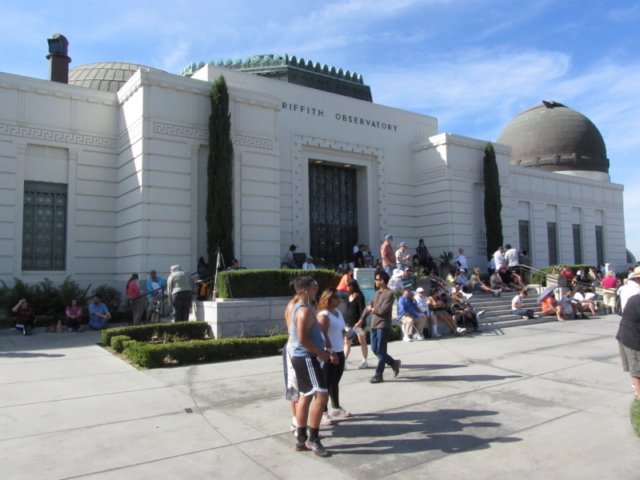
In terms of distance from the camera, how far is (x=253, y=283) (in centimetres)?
1226

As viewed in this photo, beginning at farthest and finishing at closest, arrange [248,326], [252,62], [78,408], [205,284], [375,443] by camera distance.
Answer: [252,62], [205,284], [248,326], [78,408], [375,443]

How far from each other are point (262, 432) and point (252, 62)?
1807 centimetres

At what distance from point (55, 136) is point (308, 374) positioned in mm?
Result: 14200

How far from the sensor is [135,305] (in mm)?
14047

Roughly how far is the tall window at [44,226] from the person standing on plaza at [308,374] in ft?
43.3

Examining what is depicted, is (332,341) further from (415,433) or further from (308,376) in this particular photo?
(415,433)

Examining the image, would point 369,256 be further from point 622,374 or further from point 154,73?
point 622,374

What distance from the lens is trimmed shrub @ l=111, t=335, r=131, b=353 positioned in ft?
33.9

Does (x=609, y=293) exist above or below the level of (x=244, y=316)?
above

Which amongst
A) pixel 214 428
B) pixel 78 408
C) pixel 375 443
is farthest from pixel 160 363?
pixel 375 443

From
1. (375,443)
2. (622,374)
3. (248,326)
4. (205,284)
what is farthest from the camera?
(205,284)

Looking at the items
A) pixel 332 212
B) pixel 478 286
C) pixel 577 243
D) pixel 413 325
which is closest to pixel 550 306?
Answer: pixel 478 286

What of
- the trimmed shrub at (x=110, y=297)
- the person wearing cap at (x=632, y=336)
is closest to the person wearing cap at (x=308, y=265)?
the trimmed shrub at (x=110, y=297)

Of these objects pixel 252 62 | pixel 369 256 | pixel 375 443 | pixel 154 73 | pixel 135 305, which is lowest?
pixel 375 443
